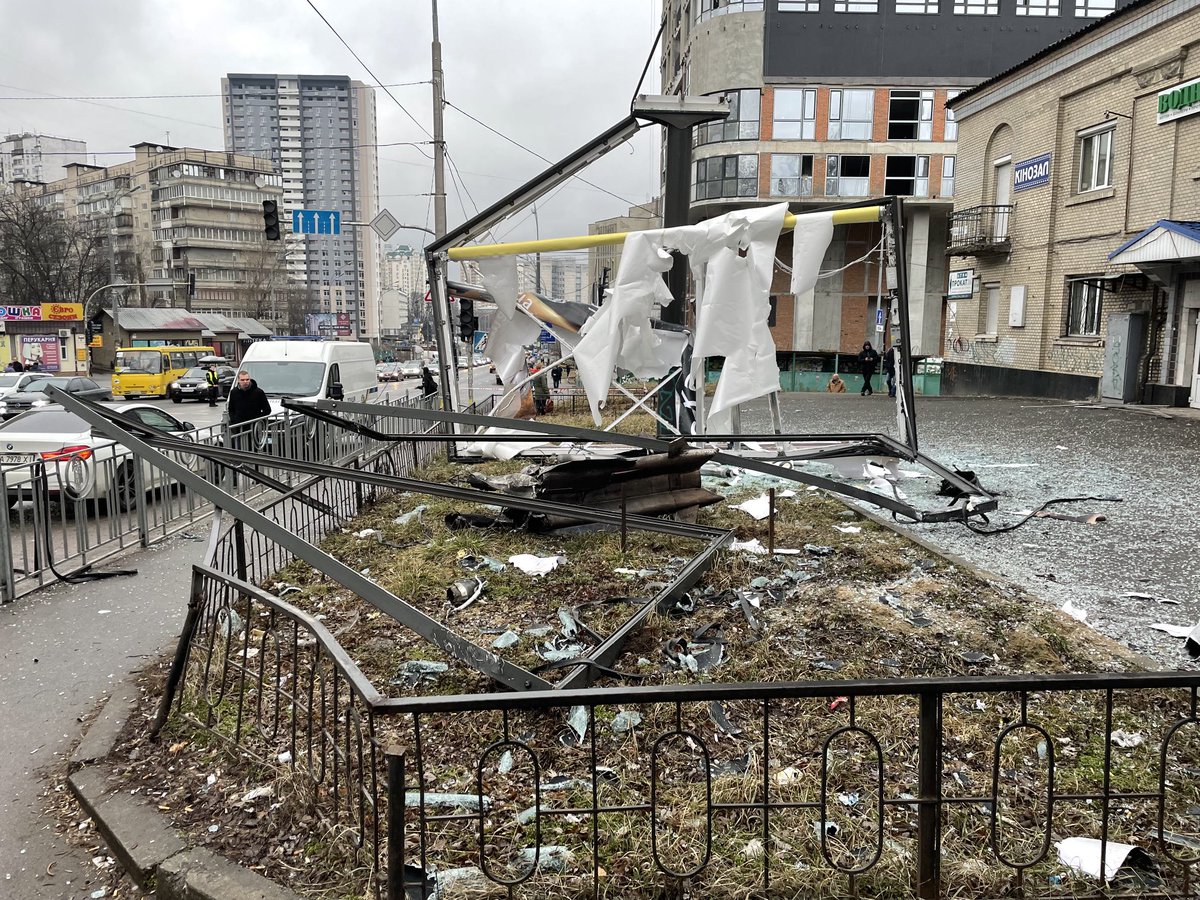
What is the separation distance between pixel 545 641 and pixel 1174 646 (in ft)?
12.7

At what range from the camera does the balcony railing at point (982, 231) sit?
2658cm

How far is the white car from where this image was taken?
27.1 ft

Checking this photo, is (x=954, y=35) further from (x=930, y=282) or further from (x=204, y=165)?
(x=204, y=165)

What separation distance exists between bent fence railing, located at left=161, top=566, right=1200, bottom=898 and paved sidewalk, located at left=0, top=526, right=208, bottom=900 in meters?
0.71

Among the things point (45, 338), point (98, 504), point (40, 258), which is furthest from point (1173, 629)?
point (40, 258)

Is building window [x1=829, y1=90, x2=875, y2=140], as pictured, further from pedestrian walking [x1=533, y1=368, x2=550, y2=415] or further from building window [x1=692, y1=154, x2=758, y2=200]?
pedestrian walking [x1=533, y1=368, x2=550, y2=415]

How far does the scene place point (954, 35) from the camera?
130ft

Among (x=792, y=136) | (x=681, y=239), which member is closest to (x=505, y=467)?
(x=681, y=239)

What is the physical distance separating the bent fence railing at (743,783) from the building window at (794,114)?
40.8 meters

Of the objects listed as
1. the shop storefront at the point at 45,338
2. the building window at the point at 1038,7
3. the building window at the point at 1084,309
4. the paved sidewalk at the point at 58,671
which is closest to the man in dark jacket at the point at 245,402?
the paved sidewalk at the point at 58,671

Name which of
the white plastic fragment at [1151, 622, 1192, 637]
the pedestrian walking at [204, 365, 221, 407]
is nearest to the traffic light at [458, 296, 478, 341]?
the pedestrian walking at [204, 365, 221, 407]

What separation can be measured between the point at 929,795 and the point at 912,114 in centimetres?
4377

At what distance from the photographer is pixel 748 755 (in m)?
3.82

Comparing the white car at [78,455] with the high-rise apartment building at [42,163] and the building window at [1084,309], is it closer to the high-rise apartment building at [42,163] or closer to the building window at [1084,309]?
the building window at [1084,309]
